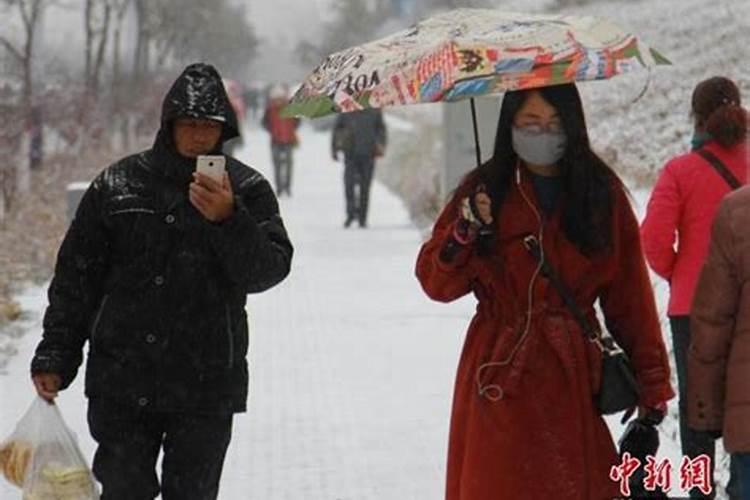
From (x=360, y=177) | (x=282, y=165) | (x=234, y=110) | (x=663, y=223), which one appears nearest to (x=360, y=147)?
(x=360, y=177)

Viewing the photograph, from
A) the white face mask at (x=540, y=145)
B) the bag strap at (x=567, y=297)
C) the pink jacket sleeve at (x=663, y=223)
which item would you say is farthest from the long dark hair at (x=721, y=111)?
the bag strap at (x=567, y=297)

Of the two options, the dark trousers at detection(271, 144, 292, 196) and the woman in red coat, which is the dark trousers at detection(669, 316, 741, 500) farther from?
the dark trousers at detection(271, 144, 292, 196)

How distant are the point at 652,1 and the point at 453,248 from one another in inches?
1555

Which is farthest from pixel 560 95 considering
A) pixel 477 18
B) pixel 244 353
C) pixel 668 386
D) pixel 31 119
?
pixel 31 119

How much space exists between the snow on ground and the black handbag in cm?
273

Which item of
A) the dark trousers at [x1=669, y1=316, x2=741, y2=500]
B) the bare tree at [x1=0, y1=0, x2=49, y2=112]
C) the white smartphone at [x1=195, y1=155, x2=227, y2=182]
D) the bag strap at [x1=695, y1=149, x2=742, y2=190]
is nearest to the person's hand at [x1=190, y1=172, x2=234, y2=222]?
the white smartphone at [x1=195, y1=155, x2=227, y2=182]

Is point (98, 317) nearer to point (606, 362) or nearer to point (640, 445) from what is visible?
point (606, 362)

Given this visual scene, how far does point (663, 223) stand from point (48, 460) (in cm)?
264

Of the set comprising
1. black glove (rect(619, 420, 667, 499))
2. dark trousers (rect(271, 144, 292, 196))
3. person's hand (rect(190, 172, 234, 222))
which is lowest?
dark trousers (rect(271, 144, 292, 196))

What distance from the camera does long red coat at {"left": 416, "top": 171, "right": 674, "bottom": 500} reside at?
452 cm

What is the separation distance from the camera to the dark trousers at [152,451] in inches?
192

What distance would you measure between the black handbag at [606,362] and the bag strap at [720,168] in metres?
2.00

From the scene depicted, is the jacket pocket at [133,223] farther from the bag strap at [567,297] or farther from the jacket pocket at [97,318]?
the bag strap at [567,297]

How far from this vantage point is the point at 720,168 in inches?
253
